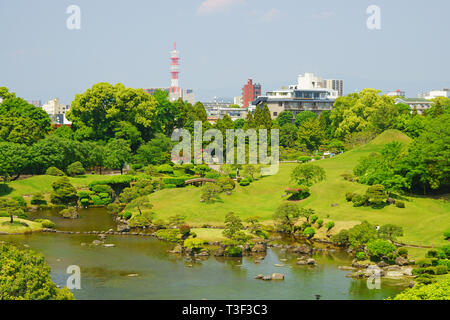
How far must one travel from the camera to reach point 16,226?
1892 inches

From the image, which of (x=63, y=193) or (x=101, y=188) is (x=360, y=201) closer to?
(x=101, y=188)

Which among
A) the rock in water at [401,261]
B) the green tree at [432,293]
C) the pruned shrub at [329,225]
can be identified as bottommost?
the rock in water at [401,261]

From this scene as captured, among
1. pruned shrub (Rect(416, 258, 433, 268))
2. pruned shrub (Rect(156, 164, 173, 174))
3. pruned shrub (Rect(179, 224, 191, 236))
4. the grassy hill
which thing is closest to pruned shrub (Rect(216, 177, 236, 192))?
the grassy hill

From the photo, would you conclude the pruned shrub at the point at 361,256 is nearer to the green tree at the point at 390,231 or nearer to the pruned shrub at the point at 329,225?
the green tree at the point at 390,231

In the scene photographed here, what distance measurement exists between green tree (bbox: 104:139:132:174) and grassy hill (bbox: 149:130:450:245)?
Result: 19.7 metres

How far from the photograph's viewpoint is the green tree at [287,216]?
4859cm

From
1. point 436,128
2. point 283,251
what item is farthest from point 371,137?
point 283,251

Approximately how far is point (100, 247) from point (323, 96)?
327 ft

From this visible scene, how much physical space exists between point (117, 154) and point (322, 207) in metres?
36.8

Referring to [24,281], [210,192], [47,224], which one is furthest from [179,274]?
[210,192]

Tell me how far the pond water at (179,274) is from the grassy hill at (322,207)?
673cm

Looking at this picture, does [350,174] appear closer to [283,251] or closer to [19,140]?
[283,251]

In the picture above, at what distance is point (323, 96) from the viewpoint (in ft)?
440

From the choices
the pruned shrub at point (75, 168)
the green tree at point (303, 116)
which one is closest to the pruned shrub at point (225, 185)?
the pruned shrub at point (75, 168)
